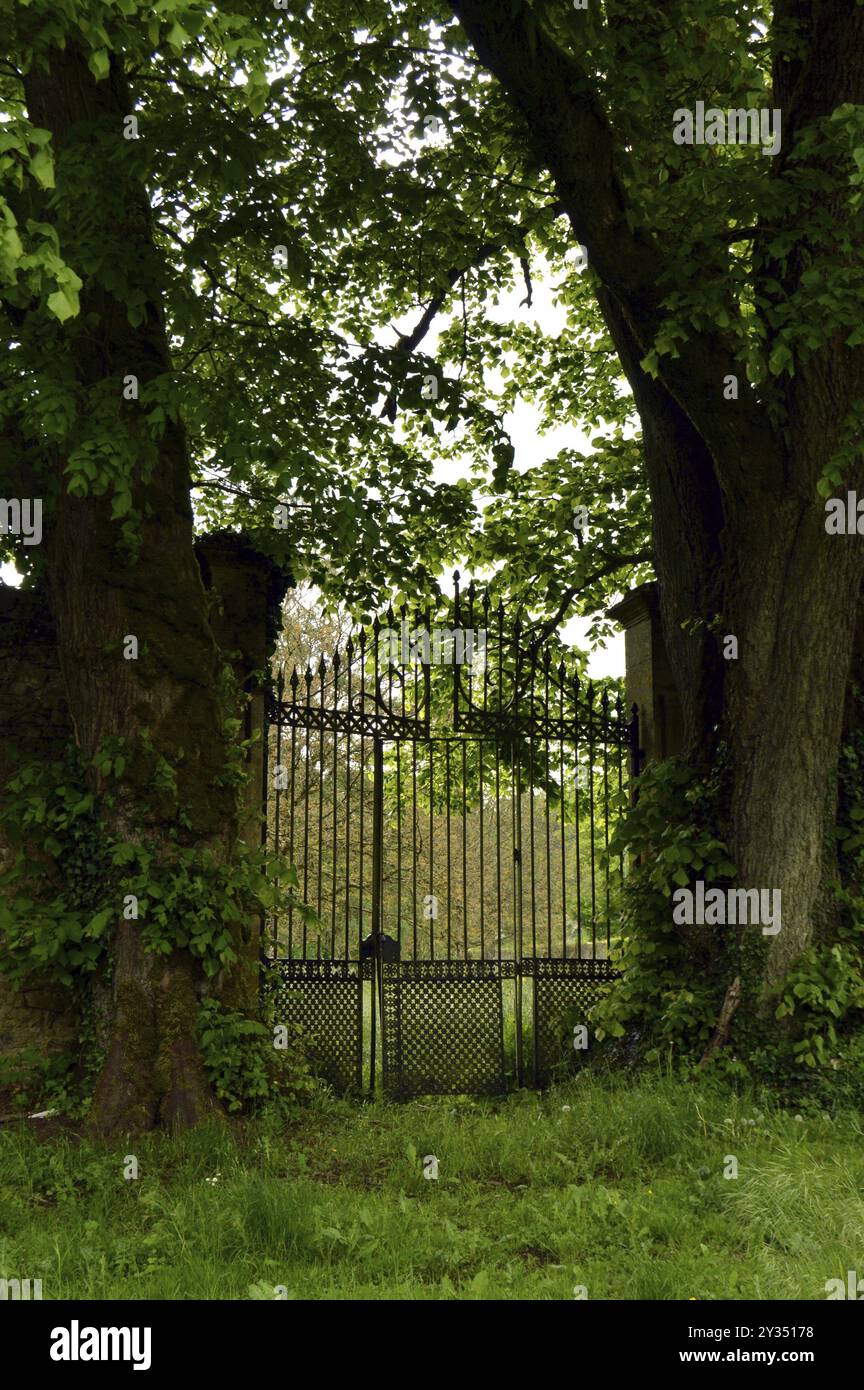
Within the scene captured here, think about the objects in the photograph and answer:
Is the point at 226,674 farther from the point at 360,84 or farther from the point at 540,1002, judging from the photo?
the point at 360,84

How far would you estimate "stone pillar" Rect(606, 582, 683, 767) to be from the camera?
10.4m

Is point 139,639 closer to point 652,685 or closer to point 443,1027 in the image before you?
point 443,1027

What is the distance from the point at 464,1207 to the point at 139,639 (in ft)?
12.8

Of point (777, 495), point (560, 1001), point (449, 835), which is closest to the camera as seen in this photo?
point (777, 495)

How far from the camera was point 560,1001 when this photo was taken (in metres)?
9.84

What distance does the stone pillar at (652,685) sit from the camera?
411 inches

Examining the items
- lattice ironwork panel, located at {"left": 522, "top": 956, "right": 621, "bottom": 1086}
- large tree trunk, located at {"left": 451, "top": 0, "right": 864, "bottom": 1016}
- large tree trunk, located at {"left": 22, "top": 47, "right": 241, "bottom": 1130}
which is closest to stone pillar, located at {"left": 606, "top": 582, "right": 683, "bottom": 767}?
large tree trunk, located at {"left": 451, "top": 0, "right": 864, "bottom": 1016}

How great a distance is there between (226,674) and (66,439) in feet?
6.58

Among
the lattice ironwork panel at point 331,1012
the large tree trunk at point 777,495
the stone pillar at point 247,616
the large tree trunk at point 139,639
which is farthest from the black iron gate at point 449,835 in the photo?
the large tree trunk at point 777,495

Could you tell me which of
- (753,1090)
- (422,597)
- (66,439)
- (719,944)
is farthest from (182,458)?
(753,1090)

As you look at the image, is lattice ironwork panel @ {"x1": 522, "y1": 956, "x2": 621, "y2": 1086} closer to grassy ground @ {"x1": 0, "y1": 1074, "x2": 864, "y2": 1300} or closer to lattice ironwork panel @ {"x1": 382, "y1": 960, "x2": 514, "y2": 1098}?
lattice ironwork panel @ {"x1": 382, "y1": 960, "x2": 514, "y2": 1098}

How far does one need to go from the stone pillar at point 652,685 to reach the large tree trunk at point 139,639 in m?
4.22

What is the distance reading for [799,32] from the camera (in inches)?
320

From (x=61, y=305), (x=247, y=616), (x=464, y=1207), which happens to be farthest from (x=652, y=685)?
(x=61, y=305)
